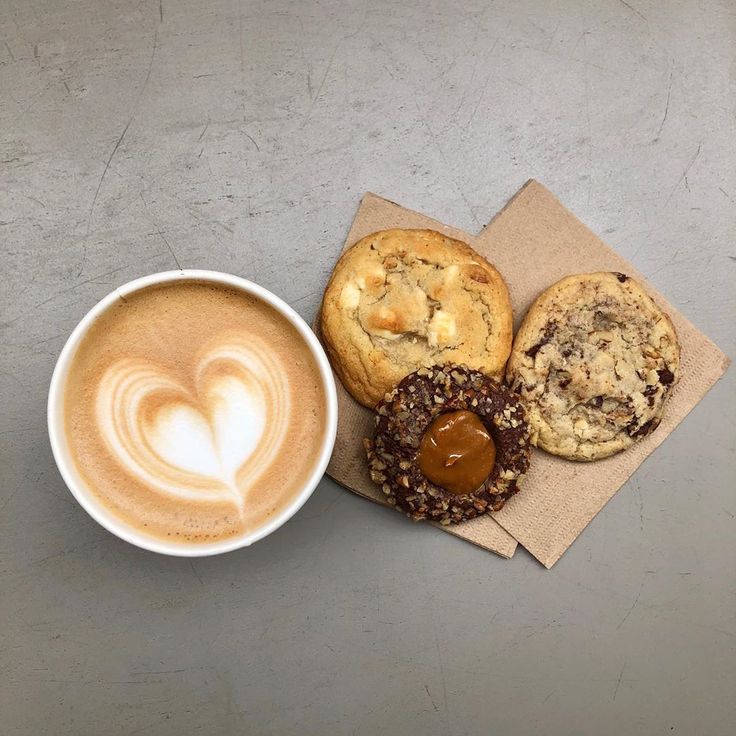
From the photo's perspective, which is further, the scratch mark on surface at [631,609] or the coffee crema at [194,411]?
the scratch mark on surface at [631,609]

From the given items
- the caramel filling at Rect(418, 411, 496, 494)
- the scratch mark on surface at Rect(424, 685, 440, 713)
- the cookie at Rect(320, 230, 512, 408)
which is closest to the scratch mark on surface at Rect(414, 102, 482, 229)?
the cookie at Rect(320, 230, 512, 408)

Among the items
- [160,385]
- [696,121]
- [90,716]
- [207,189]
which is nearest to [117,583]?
A: [90,716]

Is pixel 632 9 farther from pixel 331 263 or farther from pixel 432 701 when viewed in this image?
pixel 432 701

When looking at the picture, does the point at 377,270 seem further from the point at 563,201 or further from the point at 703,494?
the point at 703,494

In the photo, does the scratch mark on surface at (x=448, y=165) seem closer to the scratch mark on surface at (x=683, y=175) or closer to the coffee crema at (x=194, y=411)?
the scratch mark on surface at (x=683, y=175)

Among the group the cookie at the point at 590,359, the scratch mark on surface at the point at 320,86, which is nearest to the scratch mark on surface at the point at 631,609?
the cookie at the point at 590,359
